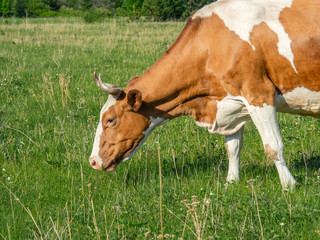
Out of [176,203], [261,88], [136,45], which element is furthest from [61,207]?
[136,45]

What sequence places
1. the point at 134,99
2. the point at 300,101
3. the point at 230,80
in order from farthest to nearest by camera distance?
the point at 134,99
the point at 300,101
the point at 230,80

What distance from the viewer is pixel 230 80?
15.7 ft

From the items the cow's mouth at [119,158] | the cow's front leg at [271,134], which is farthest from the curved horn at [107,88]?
the cow's front leg at [271,134]

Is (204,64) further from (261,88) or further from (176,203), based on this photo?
(176,203)

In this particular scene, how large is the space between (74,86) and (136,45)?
7224mm

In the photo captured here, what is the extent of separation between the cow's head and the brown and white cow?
1 cm

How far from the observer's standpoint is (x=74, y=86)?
9.98m

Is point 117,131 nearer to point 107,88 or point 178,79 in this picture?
point 107,88

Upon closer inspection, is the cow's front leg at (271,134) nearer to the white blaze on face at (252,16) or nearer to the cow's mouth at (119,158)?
the white blaze on face at (252,16)

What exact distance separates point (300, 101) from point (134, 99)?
1.76m

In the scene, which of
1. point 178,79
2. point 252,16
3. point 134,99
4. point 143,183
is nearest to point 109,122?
point 134,99

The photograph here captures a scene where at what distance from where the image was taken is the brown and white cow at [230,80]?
4.77 m

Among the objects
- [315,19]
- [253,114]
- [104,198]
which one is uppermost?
[315,19]

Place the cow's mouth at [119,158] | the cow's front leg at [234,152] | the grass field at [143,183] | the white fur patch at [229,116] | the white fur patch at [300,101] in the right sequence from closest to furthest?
the grass field at [143,183], the white fur patch at [300,101], the white fur patch at [229,116], the cow's mouth at [119,158], the cow's front leg at [234,152]
